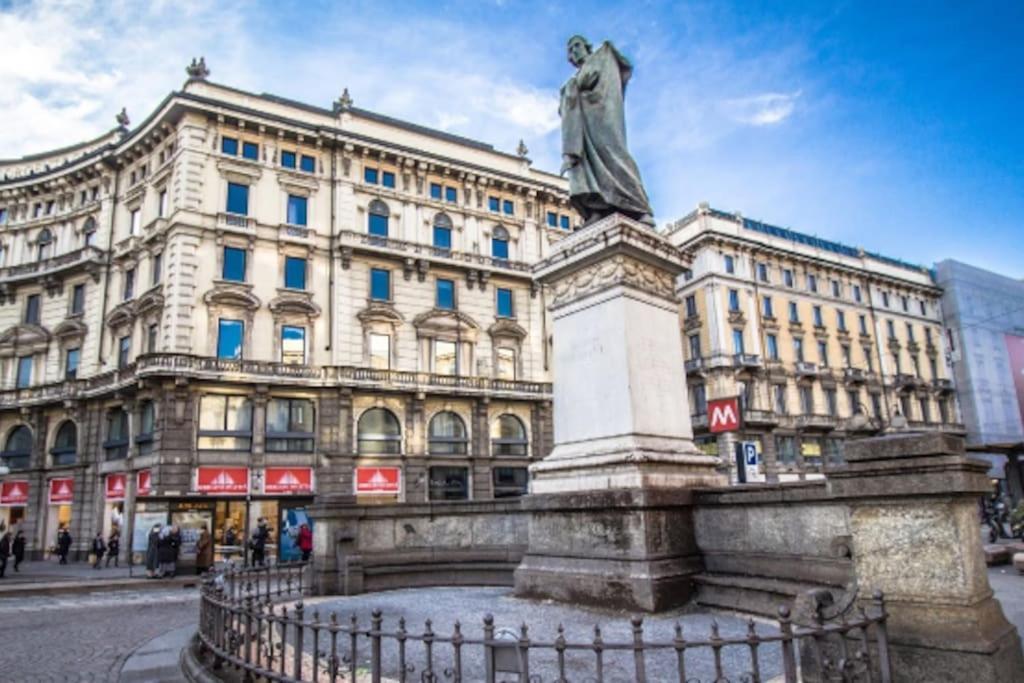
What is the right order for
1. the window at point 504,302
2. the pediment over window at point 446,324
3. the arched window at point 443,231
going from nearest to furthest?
1. the pediment over window at point 446,324
2. the arched window at point 443,231
3. the window at point 504,302

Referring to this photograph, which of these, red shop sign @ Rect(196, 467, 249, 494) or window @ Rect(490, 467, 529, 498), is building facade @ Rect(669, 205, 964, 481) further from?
red shop sign @ Rect(196, 467, 249, 494)

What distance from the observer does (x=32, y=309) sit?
1421 inches

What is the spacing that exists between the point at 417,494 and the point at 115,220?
68.7 feet

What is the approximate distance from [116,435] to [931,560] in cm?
3446

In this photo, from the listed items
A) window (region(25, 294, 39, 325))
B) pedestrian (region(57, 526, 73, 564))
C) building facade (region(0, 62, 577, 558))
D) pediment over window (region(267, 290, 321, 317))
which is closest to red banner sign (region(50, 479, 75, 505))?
building facade (region(0, 62, 577, 558))

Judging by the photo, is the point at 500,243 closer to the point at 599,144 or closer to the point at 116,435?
the point at 116,435

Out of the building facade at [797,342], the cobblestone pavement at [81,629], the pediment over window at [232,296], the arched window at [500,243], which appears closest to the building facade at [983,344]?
the building facade at [797,342]

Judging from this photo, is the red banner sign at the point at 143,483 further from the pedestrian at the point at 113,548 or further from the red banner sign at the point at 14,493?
the red banner sign at the point at 14,493

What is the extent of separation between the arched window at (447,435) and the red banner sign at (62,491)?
17063 millimetres

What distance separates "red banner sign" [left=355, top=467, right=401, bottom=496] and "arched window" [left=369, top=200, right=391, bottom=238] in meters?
11.7

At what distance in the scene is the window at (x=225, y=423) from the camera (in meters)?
28.6

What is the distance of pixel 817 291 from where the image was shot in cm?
5228

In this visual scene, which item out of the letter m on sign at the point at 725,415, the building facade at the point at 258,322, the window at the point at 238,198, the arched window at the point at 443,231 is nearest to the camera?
the letter m on sign at the point at 725,415

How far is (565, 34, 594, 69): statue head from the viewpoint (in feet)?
34.2
